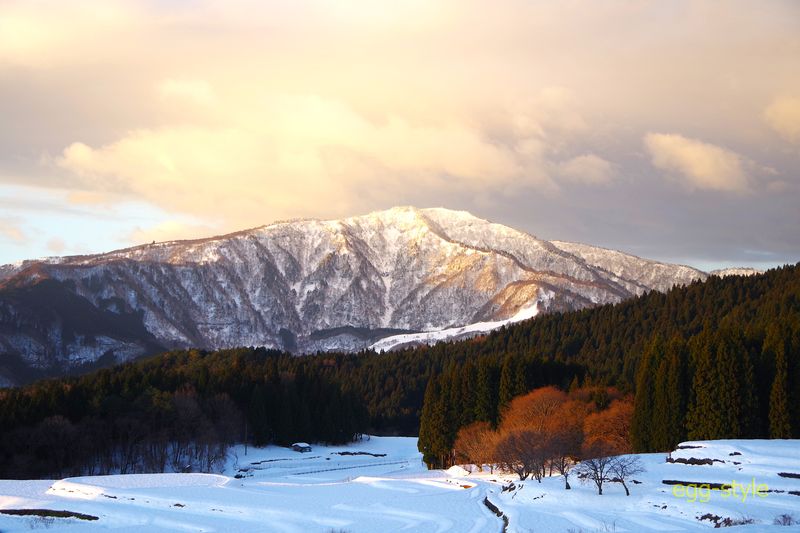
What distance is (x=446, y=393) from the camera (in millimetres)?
103500

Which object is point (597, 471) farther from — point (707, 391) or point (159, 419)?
point (159, 419)

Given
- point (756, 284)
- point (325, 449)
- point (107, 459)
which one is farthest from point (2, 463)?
point (756, 284)

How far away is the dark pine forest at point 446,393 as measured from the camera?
72.2 metres

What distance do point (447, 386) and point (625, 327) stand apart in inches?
3059

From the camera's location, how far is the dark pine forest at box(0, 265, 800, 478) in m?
72.2

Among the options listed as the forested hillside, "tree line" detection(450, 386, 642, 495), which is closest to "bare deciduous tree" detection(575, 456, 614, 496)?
"tree line" detection(450, 386, 642, 495)

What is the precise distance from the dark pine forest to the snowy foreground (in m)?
15.9

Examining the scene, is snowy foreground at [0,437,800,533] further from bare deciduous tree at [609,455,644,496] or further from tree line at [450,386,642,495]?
tree line at [450,386,642,495]

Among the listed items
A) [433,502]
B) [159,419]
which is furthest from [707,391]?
[159,419]

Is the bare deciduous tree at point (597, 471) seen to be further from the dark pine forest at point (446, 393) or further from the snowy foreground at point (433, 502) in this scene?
the dark pine forest at point (446, 393)

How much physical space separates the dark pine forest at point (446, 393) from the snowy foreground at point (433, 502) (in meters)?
15.9

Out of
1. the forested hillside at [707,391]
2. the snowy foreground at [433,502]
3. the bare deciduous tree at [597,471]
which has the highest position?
the forested hillside at [707,391]

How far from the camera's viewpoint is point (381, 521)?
158 ft

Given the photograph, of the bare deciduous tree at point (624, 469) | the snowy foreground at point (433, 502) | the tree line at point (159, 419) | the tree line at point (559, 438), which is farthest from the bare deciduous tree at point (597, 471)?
the tree line at point (159, 419)
